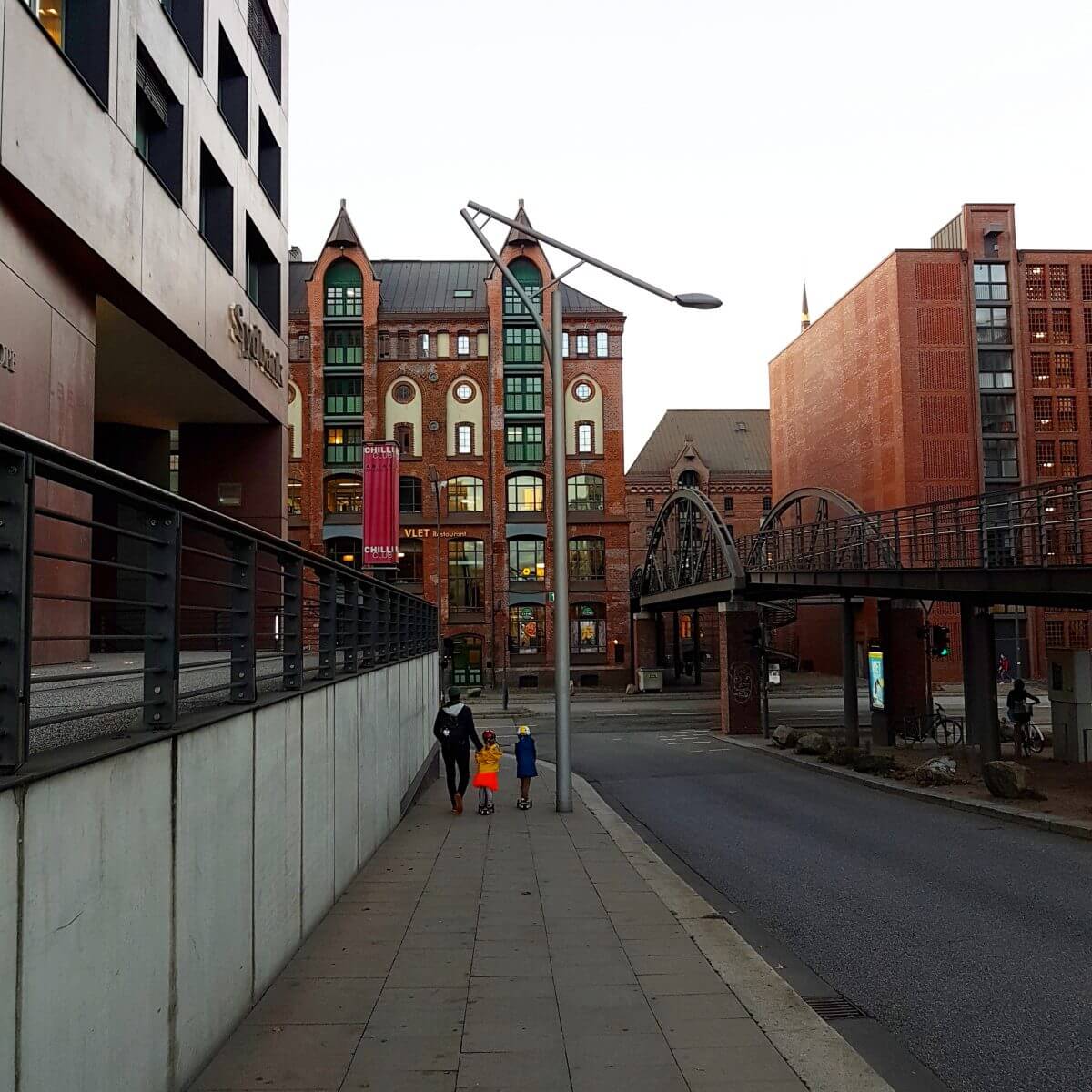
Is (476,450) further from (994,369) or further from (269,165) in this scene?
(269,165)

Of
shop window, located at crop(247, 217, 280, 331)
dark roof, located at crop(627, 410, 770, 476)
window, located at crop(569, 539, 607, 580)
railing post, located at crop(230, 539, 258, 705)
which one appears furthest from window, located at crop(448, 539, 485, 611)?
railing post, located at crop(230, 539, 258, 705)

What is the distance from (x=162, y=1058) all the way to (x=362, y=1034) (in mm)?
1519

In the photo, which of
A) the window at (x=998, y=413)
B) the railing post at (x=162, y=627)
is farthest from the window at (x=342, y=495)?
the railing post at (x=162, y=627)

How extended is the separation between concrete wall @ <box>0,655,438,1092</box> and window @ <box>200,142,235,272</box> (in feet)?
32.6

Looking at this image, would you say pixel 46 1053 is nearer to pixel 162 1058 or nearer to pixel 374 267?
pixel 162 1058

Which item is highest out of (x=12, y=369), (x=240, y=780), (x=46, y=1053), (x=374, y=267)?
(x=374, y=267)

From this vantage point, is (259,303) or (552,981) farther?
(259,303)

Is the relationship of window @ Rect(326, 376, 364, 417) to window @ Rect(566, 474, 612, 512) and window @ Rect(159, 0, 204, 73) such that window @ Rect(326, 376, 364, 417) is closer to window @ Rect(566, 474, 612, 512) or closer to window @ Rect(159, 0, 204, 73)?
window @ Rect(566, 474, 612, 512)

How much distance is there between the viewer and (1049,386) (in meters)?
60.4

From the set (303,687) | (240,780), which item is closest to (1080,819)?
(303,687)

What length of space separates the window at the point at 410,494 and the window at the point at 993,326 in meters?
33.4

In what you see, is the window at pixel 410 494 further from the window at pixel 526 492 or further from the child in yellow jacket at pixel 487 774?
the child in yellow jacket at pixel 487 774

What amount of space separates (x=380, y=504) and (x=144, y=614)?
1623 cm

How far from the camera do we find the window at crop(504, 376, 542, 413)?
2282 inches
